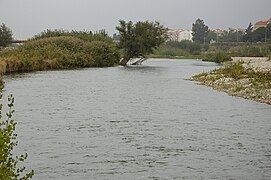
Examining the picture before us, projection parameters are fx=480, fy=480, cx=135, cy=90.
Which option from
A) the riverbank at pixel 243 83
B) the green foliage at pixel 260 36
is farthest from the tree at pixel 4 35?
the green foliage at pixel 260 36

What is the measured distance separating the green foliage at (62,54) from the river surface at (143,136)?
27989mm

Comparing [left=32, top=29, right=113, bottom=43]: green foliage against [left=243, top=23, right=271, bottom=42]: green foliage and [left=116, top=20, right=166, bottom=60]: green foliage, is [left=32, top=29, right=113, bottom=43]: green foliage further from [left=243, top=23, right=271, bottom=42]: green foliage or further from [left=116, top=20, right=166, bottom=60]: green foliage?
[left=243, top=23, right=271, bottom=42]: green foliage

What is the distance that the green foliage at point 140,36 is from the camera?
7906 centimetres

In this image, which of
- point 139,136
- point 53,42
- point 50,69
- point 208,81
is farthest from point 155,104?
point 53,42

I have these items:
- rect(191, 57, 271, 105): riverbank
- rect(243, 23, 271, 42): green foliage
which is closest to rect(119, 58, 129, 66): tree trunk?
rect(191, 57, 271, 105): riverbank

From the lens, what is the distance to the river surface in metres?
12.9

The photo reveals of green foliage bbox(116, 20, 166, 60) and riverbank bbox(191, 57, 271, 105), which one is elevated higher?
green foliage bbox(116, 20, 166, 60)

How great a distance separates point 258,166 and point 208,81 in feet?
98.9

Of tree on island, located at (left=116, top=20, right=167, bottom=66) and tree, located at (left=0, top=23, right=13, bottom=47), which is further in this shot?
tree, located at (left=0, top=23, right=13, bottom=47)

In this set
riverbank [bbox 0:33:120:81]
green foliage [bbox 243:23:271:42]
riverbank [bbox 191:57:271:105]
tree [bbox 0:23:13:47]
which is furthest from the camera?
green foliage [bbox 243:23:271:42]

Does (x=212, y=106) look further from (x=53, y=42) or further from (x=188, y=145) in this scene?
(x=53, y=42)

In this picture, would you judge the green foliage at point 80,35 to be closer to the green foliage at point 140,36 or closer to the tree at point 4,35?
the green foliage at point 140,36

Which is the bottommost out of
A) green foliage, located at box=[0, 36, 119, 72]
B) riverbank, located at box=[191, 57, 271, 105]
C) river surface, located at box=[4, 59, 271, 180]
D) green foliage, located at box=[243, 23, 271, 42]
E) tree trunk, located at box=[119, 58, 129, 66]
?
river surface, located at box=[4, 59, 271, 180]

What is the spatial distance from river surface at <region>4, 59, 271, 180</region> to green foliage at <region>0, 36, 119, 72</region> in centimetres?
2799
